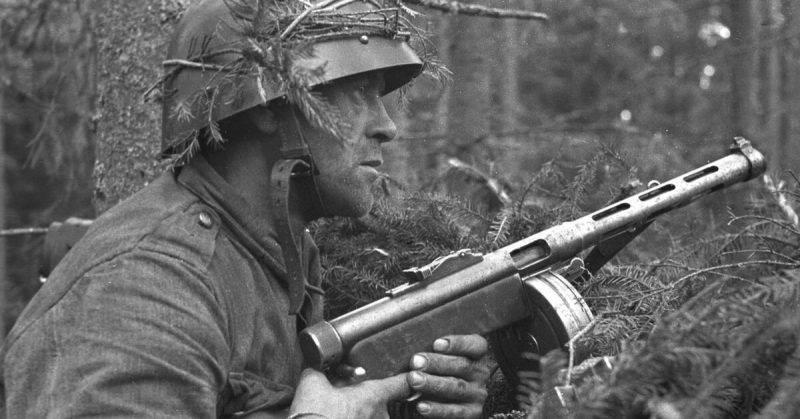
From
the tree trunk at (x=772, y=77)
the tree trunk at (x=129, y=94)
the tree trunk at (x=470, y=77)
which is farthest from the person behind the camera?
the tree trunk at (x=772, y=77)

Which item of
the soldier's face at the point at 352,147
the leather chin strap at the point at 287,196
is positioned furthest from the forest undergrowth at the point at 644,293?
the leather chin strap at the point at 287,196

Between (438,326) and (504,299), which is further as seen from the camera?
(504,299)

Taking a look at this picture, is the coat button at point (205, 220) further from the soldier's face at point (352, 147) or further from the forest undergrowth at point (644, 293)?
the forest undergrowth at point (644, 293)

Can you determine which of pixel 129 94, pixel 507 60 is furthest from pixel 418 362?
pixel 507 60

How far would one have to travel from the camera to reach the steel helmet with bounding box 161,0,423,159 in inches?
113

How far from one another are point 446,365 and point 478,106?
485cm

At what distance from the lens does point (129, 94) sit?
→ 14.4ft

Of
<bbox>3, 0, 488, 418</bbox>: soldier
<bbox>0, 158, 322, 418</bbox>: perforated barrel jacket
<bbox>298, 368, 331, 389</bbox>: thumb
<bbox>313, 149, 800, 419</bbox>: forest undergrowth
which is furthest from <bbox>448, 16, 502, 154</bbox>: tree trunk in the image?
<bbox>298, 368, 331, 389</bbox>: thumb

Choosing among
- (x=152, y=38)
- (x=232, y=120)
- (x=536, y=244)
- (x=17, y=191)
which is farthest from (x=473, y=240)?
(x=17, y=191)

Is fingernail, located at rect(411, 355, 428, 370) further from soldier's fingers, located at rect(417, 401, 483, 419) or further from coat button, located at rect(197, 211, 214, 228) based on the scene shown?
coat button, located at rect(197, 211, 214, 228)

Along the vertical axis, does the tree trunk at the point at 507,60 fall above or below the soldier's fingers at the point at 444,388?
above

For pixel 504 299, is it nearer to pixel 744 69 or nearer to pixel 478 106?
pixel 478 106

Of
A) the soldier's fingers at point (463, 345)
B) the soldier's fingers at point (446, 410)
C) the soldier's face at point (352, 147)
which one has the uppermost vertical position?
the soldier's face at point (352, 147)

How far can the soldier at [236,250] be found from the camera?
2680 millimetres
